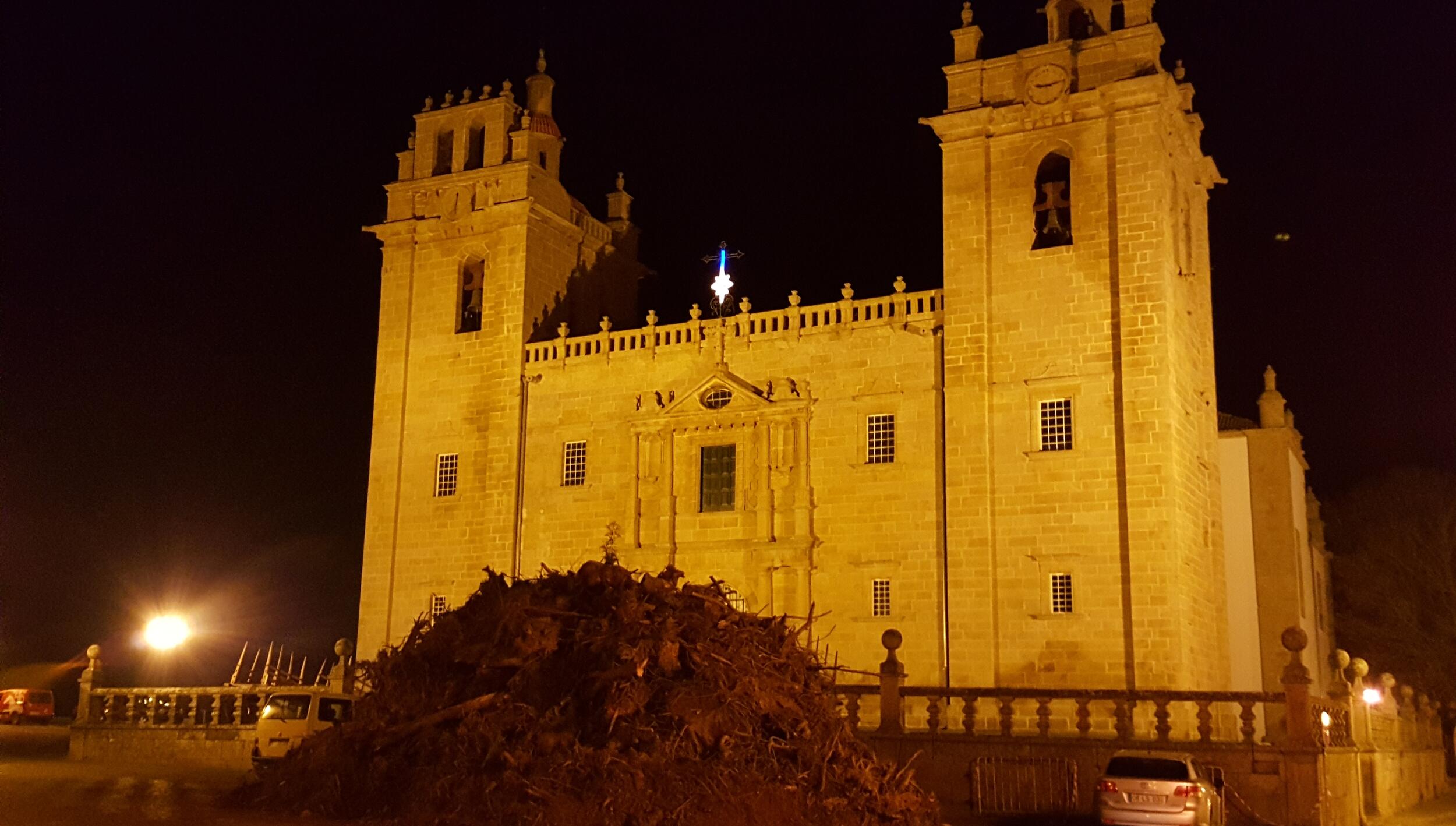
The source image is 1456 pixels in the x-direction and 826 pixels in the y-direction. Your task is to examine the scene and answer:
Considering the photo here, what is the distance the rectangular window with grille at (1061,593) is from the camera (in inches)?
1162

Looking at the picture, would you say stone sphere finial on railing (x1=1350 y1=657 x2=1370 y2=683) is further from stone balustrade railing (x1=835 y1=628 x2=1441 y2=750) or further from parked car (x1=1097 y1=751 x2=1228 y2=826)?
parked car (x1=1097 y1=751 x2=1228 y2=826)

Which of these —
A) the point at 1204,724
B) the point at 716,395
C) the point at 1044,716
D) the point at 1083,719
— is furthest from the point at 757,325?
the point at 1204,724

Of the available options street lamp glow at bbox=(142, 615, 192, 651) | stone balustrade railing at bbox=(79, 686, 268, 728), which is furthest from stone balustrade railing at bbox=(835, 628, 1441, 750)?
street lamp glow at bbox=(142, 615, 192, 651)

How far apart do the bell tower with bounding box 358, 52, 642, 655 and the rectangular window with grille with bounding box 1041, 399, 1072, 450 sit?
44.4ft

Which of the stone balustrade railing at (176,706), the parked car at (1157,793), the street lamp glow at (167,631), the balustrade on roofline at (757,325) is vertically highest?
the balustrade on roofline at (757,325)

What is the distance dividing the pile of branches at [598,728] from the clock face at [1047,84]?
16042 millimetres

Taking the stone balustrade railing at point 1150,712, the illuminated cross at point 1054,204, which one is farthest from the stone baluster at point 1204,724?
the illuminated cross at point 1054,204

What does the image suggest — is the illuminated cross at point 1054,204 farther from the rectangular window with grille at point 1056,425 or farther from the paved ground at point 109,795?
the paved ground at point 109,795

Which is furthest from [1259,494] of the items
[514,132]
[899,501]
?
[514,132]

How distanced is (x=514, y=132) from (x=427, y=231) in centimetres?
368

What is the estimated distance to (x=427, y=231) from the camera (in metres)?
39.2

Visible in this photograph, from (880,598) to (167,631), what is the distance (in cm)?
1851

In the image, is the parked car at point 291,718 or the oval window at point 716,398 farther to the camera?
the oval window at point 716,398

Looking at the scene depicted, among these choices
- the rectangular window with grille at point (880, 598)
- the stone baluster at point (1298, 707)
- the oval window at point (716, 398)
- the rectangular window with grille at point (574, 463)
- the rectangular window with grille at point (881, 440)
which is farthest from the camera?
the rectangular window with grille at point (574, 463)
